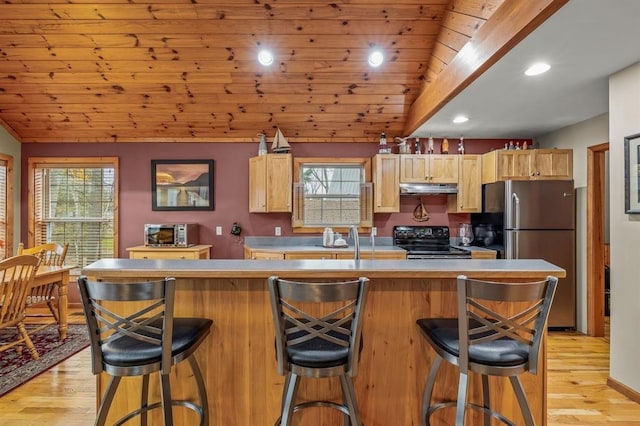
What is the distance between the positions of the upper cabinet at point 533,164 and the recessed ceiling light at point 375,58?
1814 mm

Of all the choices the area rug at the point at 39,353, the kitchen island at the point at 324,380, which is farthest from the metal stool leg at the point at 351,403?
the area rug at the point at 39,353

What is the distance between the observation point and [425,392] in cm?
186

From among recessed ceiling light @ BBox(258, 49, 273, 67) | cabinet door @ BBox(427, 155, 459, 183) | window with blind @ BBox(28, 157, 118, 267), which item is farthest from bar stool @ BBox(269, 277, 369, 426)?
window with blind @ BBox(28, 157, 118, 267)

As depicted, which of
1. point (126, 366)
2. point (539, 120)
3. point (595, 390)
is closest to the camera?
point (126, 366)

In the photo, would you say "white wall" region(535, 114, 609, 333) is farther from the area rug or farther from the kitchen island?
the area rug

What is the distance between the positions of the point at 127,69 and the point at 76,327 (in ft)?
9.75

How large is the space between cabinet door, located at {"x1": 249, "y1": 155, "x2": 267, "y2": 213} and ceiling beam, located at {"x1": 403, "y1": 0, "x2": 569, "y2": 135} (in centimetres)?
205

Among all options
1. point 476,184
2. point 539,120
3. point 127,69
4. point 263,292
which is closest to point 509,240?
point 476,184

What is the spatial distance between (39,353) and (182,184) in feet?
8.10

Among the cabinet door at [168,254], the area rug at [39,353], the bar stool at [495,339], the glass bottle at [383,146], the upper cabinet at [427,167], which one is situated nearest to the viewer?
the bar stool at [495,339]

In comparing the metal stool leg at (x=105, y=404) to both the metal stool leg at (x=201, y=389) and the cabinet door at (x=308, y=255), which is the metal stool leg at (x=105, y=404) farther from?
the cabinet door at (x=308, y=255)

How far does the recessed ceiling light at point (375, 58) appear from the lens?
3672 mm

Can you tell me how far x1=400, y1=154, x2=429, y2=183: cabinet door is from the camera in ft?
15.4

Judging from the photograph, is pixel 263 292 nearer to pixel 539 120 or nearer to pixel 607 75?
pixel 607 75
